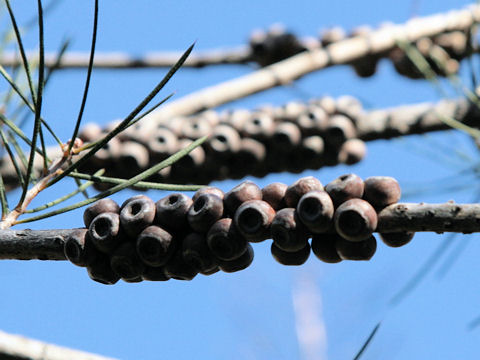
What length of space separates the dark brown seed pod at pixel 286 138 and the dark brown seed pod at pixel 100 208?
996 millimetres

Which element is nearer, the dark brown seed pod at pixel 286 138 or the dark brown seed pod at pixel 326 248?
the dark brown seed pod at pixel 326 248

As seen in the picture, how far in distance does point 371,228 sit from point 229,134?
1066 millimetres

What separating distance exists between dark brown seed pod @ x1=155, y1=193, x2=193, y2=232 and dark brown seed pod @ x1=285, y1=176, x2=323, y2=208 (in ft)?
0.30

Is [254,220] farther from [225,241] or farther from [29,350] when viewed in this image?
[29,350]

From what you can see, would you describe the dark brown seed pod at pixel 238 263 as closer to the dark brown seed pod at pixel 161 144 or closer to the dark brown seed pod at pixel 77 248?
the dark brown seed pod at pixel 77 248

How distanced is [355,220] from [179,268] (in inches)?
6.9

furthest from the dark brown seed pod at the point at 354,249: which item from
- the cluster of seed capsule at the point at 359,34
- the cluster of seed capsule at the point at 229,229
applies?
the cluster of seed capsule at the point at 359,34

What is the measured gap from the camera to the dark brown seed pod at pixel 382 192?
63cm

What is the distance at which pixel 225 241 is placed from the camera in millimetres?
661

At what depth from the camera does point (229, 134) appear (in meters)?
1.67

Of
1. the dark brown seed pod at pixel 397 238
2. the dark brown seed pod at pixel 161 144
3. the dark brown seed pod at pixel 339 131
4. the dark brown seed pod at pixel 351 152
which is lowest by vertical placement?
the dark brown seed pod at pixel 397 238

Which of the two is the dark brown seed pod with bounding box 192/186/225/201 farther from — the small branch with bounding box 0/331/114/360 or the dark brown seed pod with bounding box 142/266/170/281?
the small branch with bounding box 0/331/114/360

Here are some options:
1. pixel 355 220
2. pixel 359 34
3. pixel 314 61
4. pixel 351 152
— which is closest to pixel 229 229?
pixel 355 220

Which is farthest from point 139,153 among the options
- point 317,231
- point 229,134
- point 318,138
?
point 317,231
